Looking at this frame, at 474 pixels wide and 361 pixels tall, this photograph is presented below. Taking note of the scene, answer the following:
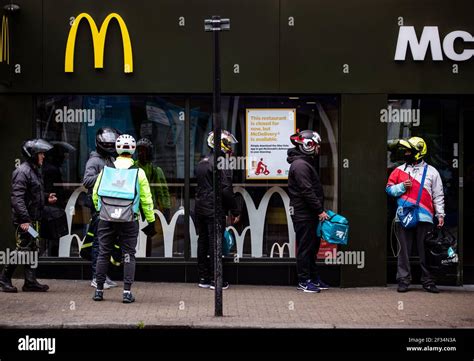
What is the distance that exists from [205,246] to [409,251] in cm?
299

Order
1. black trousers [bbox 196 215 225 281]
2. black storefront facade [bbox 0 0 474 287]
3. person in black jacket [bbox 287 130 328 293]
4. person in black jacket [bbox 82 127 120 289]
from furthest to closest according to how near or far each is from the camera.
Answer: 1. black storefront facade [bbox 0 0 474 287]
2. black trousers [bbox 196 215 225 281]
3. person in black jacket [bbox 287 130 328 293]
4. person in black jacket [bbox 82 127 120 289]

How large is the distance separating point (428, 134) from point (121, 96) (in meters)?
4.76

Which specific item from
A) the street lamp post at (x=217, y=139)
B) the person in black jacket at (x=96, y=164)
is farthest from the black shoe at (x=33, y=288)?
the street lamp post at (x=217, y=139)

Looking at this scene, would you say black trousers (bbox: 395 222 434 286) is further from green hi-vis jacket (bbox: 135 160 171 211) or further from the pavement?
green hi-vis jacket (bbox: 135 160 171 211)

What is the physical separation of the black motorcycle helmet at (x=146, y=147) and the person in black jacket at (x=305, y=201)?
2.15 metres

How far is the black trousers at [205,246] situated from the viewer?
11398mm

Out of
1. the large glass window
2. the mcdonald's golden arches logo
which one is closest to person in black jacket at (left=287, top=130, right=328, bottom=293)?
the large glass window

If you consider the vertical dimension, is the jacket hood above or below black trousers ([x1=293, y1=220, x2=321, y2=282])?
above

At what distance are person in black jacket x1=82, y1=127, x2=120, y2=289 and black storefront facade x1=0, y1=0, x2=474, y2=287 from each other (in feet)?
2.82

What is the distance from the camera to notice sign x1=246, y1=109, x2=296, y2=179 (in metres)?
12.1

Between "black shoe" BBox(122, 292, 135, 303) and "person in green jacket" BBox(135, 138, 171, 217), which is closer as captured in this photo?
"black shoe" BBox(122, 292, 135, 303)

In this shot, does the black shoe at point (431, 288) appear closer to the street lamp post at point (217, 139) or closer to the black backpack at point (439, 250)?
the black backpack at point (439, 250)
